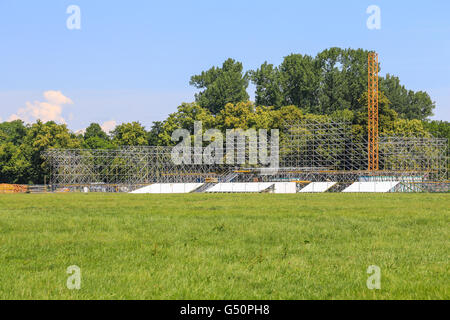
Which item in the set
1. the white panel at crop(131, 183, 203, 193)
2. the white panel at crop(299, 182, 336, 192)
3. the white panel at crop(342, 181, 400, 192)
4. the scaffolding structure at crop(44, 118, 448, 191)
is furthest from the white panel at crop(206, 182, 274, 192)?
the scaffolding structure at crop(44, 118, 448, 191)

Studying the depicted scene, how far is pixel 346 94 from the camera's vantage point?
106 m

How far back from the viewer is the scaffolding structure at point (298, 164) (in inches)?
2837

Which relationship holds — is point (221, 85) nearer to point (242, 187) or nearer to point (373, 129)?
point (373, 129)

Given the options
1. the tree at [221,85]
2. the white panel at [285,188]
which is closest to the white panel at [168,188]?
the white panel at [285,188]

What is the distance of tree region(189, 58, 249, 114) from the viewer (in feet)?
347

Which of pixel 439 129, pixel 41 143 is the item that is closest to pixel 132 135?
pixel 41 143

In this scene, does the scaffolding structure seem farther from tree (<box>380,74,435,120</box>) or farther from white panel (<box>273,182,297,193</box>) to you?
tree (<box>380,74,435,120</box>)

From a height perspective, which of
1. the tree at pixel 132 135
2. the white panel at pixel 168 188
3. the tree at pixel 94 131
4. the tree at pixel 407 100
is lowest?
the white panel at pixel 168 188

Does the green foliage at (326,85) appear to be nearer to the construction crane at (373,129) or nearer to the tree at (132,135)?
the construction crane at (373,129)

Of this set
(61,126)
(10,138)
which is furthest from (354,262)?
(10,138)

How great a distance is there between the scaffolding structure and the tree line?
5.46 metres

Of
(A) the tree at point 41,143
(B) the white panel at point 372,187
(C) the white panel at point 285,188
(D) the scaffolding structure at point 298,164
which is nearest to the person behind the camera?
(B) the white panel at point 372,187

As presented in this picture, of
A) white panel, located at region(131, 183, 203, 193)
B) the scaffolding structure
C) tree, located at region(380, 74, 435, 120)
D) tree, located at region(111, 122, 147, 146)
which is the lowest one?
white panel, located at region(131, 183, 203, 193)
